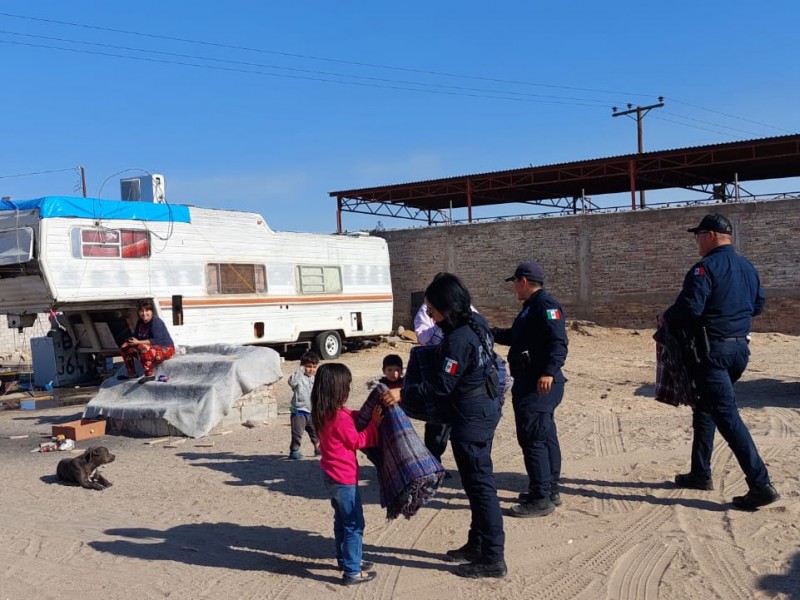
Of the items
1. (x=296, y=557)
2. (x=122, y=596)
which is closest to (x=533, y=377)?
(x=296, y=557)

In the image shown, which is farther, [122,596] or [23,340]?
[23,340]

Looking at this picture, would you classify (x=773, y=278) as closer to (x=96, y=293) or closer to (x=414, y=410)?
(x=96, y=293)

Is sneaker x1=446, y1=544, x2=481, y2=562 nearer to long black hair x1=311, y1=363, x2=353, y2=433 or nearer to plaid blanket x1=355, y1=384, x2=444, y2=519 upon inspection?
plaid blanket x1=355, y1=384, x2=444, y2=519

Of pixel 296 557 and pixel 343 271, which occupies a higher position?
pixel 343 271

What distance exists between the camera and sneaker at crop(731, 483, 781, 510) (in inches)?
202

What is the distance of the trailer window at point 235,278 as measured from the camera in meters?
15.4

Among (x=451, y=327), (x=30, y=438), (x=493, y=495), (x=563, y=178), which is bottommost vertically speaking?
(x=30, y=438)

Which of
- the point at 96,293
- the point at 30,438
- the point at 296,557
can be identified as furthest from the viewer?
the point at 96,293

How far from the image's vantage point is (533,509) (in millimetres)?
5406

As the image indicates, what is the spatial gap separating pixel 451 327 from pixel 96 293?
33.5ft

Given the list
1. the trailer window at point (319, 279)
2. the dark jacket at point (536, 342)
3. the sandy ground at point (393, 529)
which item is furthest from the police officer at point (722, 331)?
the trailer window at point (319, 279)

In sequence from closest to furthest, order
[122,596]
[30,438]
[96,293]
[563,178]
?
[122,596] → [30,438] → [96,293] → [563,178]

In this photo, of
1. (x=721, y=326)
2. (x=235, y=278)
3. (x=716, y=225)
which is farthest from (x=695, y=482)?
(x=235, y=278)

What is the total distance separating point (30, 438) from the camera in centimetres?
991
